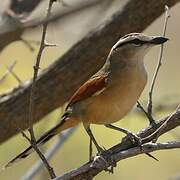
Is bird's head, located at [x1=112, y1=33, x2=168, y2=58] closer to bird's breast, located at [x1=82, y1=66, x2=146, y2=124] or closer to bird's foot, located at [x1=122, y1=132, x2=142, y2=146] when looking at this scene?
bird's breast, located at [x1=82, y1=66, x2=146, y2=124]

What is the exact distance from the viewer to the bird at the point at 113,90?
3.67 meters

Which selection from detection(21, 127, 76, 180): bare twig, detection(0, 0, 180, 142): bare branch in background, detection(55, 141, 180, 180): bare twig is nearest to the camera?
detection(55, 141, 180, 180): bare twig

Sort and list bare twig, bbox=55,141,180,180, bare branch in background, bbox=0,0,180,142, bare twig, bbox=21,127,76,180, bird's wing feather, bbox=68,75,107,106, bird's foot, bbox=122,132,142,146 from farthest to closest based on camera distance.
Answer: bare twig, bbox=21,127,76,180, bare branch in background, bbox=0,0,180,142, bird's wing feather, bbox=68,75,107,106, bird's foot, bbox=122,132,142,146, bare twig, bbox=55,141,180,180

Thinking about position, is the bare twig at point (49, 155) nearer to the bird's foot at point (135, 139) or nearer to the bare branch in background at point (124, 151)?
the bare branch in background at point (124, 151)

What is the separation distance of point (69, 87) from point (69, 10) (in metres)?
2.68

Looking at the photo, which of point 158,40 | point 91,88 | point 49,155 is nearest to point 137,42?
point 158,40

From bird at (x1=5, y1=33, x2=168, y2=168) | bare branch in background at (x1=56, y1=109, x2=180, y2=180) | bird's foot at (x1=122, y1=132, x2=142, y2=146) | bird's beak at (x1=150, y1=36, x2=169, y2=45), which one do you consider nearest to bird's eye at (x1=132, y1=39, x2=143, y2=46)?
bird at (x1=5, y1=33, x2=168, y2=168)

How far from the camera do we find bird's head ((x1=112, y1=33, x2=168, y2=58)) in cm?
382

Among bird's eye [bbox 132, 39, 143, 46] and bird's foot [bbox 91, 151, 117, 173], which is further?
bird's eye [bbox 132, 39, 143, 46]

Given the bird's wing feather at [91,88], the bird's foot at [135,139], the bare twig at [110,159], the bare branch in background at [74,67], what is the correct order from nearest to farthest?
the bare twig at [110,159] < the bird's foot at [135,139] < the bird's wing feather at [91,88] < the bare branch in background at [74,67]

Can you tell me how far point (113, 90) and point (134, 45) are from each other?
1.21ft

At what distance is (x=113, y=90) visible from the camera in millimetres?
3740

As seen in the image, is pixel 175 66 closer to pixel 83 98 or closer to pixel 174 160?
pixel 174 160

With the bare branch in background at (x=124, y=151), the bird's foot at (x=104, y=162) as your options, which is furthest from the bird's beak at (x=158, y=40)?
the bird's foot at (x=104, y=162)
